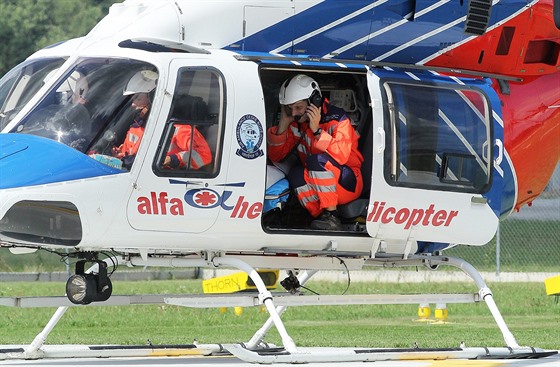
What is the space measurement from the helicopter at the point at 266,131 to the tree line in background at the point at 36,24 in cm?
3014

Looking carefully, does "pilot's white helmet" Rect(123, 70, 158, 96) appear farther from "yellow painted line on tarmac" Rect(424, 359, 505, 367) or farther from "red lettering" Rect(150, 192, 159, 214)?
"yellow painted line on tarmac" Rect(424, 359, 505, 367)

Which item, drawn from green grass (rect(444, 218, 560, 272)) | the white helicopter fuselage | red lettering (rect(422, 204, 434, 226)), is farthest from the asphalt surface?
green grass (rect(444, 218, 560, 272))

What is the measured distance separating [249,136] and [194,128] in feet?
1.41

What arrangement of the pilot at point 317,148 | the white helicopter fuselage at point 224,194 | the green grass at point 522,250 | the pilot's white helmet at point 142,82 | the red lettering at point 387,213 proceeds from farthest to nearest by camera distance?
1. the green grass at point 522,250
2. the red lettering at point 387,213
3. the pilot at point 317,148
4. the pilot's white helmet at point 142,82
5. the white helicopter fuselage at point 224,194

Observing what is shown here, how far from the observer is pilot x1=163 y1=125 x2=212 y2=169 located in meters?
9.50

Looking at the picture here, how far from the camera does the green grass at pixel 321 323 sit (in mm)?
14039

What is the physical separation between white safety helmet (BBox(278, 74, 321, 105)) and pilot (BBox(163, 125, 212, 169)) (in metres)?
0.95

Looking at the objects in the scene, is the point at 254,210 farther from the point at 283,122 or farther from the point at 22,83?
the point at 22,83

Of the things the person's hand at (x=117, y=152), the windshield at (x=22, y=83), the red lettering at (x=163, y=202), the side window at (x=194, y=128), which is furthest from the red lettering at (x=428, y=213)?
the windshield at (x=22, y=83)

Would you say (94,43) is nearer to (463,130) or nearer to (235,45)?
(235,45)

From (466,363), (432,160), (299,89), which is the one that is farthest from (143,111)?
(466,363)

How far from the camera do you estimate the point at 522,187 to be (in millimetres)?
11367

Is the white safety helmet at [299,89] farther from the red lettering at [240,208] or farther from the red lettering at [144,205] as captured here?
the red lettering at [144,205]

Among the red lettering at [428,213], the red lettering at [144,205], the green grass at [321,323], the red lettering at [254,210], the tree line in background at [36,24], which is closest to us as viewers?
the red lettering at [144,205]
